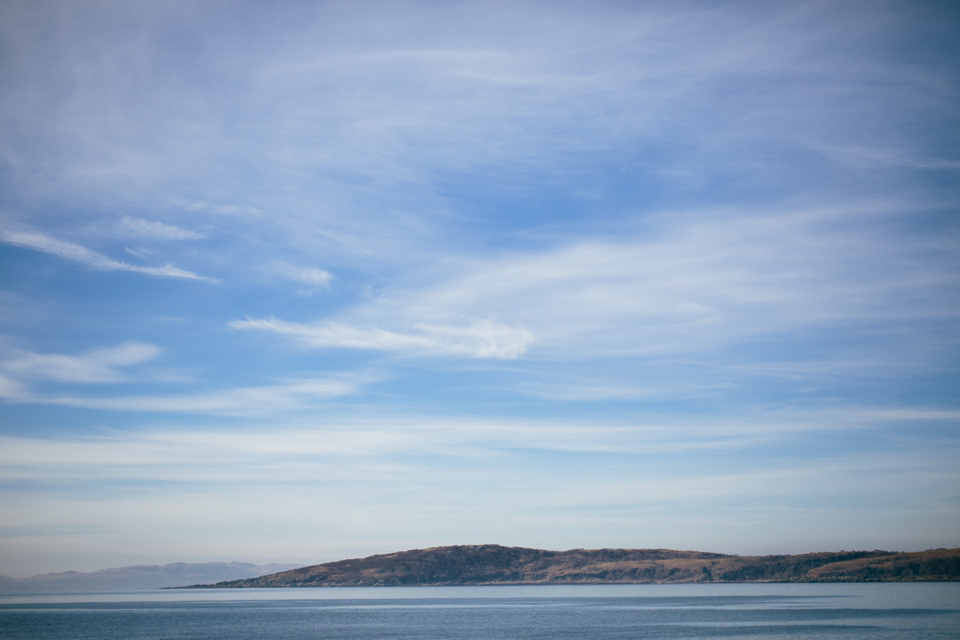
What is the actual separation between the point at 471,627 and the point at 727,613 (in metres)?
58.7

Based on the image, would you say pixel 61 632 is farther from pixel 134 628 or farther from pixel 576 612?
pixel 576 612

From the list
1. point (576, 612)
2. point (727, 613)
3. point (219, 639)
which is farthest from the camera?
point (576, 612)

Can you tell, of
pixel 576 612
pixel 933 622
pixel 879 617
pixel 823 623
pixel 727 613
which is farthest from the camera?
pixel 576 612

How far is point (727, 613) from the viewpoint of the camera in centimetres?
14688

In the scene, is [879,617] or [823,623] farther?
[879,617]

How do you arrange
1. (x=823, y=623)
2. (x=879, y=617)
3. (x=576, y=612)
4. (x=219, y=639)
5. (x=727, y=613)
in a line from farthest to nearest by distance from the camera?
(x=576, y=612) < (x=727, y=613) < (x=879, y=617) < (x=823, y=623) < (x=219, y=639)

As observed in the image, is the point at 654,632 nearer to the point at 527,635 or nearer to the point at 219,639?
the point at 527,635

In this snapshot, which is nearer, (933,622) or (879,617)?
(933,622)

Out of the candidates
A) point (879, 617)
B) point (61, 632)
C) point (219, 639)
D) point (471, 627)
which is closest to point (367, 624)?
point (471, 627)

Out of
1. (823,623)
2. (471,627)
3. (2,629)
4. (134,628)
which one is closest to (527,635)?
(471,627)

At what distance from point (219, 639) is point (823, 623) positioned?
90.7 metres

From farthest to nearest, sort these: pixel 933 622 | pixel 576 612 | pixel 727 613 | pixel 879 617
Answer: pixel 576 612 → pixel 727 613 → pixel 879 617 → pixel 933 622

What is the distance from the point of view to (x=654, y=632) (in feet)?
347

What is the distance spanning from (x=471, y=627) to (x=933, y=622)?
2679 inches
